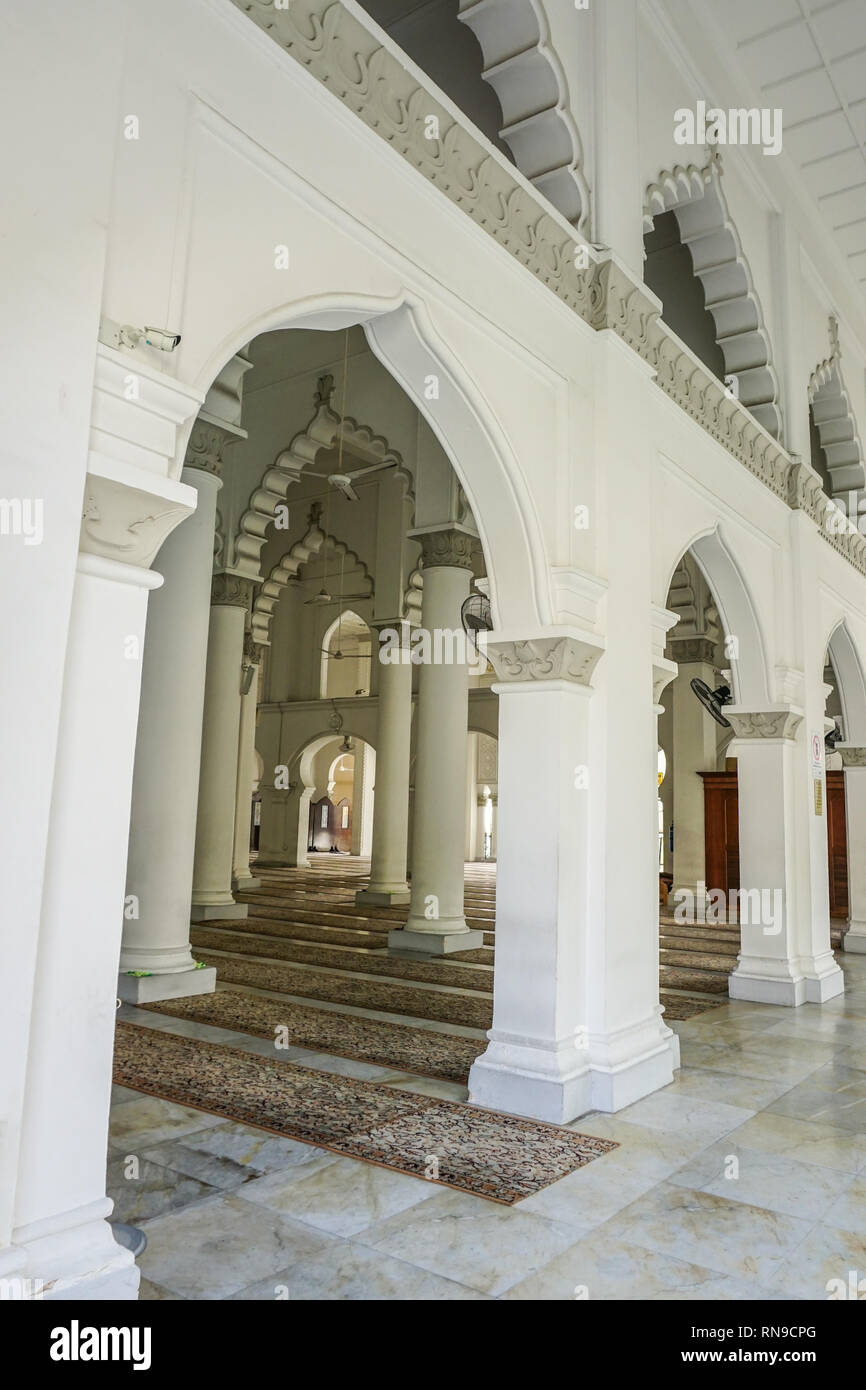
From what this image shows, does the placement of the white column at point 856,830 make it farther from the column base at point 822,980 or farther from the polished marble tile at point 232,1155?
the polished marble tile at point 232,1155

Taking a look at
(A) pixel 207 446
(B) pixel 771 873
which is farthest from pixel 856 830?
(A) pixel 207 446

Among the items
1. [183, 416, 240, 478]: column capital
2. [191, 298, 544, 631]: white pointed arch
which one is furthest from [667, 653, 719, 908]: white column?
[191, 298, 544, 631]: white pointed arch

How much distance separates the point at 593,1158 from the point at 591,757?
1659 millimetres

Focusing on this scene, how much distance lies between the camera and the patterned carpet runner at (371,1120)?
338cm

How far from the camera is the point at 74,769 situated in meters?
2.26

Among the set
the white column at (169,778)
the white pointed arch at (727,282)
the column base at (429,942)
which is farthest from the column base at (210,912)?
the white pointed arch at (727,282)

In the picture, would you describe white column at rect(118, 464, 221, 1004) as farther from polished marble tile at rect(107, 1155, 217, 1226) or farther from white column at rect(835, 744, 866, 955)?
white column at rect(835, 744, 866, 955)

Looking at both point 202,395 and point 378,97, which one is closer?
point 202,395

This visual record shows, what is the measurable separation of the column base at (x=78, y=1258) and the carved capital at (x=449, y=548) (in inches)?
283

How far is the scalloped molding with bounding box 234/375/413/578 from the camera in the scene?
966 centimetres

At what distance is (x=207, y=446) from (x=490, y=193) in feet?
12.1

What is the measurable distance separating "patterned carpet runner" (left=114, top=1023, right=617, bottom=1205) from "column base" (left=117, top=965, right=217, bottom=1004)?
1.10m
